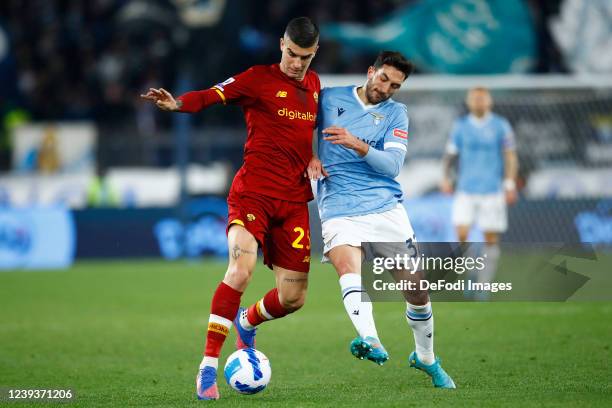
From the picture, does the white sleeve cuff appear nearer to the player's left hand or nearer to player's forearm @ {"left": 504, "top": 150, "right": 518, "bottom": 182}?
Answer: the player's left hand

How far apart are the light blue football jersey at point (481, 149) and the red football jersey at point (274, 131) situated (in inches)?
226

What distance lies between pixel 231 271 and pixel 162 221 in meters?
10.9

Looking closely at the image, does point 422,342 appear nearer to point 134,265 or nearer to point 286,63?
point 286,63

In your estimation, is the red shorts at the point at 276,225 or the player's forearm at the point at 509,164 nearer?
the red shorts at the point at 276,225

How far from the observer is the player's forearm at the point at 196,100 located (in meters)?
6.82

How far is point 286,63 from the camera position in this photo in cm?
720

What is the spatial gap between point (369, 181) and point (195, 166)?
11524 mm

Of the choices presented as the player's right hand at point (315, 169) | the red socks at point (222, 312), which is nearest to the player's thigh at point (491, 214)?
the player's right hand at point (315, 169)

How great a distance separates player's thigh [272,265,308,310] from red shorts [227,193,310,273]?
0.12ft

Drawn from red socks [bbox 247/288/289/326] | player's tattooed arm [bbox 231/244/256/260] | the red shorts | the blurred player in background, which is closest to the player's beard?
the red shorts

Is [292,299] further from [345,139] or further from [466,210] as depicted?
[466,210]

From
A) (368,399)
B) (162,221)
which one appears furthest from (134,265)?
(368,399)

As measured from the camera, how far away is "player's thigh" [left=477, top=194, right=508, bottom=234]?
41.7ft

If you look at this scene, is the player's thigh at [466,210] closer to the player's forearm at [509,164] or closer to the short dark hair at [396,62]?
the player's forearm at [509,164]
